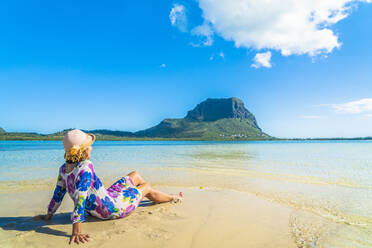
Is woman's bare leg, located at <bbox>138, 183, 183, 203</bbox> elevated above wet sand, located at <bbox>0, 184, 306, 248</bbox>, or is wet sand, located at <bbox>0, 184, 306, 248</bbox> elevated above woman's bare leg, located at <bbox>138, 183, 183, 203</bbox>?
woman's bare leg, located at <bbox>138, 183, 183, 203</bbox>

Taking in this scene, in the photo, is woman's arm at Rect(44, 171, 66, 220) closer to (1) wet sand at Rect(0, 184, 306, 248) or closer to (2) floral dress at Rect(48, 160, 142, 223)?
(2) floral dress at Rect(48, 160, 142, 223)

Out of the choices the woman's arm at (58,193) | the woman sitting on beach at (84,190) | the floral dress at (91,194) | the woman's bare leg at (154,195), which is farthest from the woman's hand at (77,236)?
the woman's bare leg at (154,195)

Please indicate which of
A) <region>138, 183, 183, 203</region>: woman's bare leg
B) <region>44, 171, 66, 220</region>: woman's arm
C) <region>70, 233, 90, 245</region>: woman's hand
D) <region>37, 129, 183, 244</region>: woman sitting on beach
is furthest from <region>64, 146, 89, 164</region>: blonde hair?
<region>138, 183, 183, 203</region>: woman's bare leg

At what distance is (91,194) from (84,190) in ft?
1.55

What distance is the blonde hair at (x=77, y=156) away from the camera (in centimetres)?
442

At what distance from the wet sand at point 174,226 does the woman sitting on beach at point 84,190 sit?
28cm

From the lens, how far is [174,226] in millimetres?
5141

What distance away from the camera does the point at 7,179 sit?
11625mm

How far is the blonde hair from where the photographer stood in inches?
174

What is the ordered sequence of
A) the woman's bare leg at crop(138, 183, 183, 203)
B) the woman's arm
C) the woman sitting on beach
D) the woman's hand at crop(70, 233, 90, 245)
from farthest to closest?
1. the woman's bare leg at crop(138, 183, 183, 203)
2. the woman's arm
3. the woman sitting on beach
4. the woman's hand at crop(70, 233, 90, 245)

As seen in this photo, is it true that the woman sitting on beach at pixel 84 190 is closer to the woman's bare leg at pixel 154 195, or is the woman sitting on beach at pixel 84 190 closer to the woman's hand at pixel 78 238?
the woman's hand at pixel 78 238

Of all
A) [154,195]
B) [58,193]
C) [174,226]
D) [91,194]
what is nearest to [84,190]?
[91,194]

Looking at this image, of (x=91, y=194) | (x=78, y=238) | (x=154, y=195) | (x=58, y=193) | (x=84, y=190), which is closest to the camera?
(x=78, y=238)

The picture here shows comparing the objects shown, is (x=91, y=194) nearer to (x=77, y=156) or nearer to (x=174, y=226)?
(x=77, y=156)
